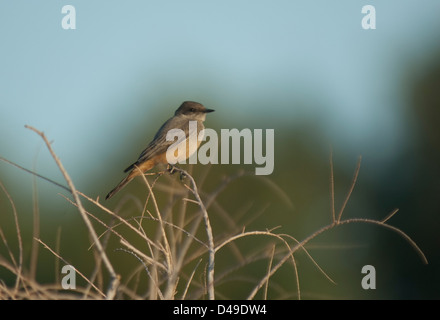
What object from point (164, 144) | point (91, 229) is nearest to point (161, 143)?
point (164, 144)

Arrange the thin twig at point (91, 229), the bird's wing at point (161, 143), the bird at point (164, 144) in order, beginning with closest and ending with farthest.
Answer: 1. the thin twig at point (91, 229)
2. the bird at point (164, 144)
3. the bird's wing at point (161, 143)

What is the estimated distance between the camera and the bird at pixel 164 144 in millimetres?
8051

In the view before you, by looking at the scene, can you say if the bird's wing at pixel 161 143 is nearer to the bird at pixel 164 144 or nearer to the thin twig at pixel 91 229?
the bird at pixel 164 144

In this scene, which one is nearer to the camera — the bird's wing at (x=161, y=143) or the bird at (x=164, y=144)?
the bird at (x=164, y=144)

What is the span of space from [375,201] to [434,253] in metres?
3.66

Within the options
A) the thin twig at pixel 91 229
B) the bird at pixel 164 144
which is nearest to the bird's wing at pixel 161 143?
the bird at pixel 164 144

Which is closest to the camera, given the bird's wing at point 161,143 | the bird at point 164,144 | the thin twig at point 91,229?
the thin twig at point 91,229

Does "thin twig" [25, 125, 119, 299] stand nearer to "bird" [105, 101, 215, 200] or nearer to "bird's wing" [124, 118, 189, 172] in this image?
"bird" [105, 101, 215, 200]

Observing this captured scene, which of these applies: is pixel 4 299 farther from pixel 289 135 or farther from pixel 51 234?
pixel 289 135

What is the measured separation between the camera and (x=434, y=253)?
32.0 m

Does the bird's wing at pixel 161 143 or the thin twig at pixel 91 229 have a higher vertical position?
the thin twig at pixel 91 229

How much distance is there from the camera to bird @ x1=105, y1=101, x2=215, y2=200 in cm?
805

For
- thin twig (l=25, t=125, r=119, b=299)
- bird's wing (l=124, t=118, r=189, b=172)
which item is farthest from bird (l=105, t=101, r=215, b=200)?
thin twig (l=25, t=125, r=119, b=299)
